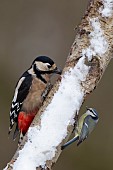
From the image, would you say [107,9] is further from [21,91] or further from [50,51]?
[50,51]

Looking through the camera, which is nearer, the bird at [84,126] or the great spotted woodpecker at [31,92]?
the bird at [84,126]

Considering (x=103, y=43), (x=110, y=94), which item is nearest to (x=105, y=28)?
(x=103, y=43)

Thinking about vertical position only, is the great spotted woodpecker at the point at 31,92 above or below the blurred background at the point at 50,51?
below

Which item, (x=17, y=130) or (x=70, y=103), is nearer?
(x=70, y=103)

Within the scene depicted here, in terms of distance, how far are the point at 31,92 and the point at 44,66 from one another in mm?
168

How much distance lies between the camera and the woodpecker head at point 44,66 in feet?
9.89

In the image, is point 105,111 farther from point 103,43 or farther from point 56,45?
point 103,43

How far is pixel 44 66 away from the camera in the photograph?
3.05 m

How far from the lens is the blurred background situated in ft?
18.3

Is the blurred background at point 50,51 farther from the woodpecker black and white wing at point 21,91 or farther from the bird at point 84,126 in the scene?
the bird at point 84,126

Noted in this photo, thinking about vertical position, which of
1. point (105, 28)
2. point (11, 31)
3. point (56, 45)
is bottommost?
point (105, 28)

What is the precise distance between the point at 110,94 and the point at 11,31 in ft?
4.10

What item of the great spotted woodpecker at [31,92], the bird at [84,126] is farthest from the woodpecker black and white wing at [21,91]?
the bird at [84,126]

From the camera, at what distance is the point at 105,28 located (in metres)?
2.54
